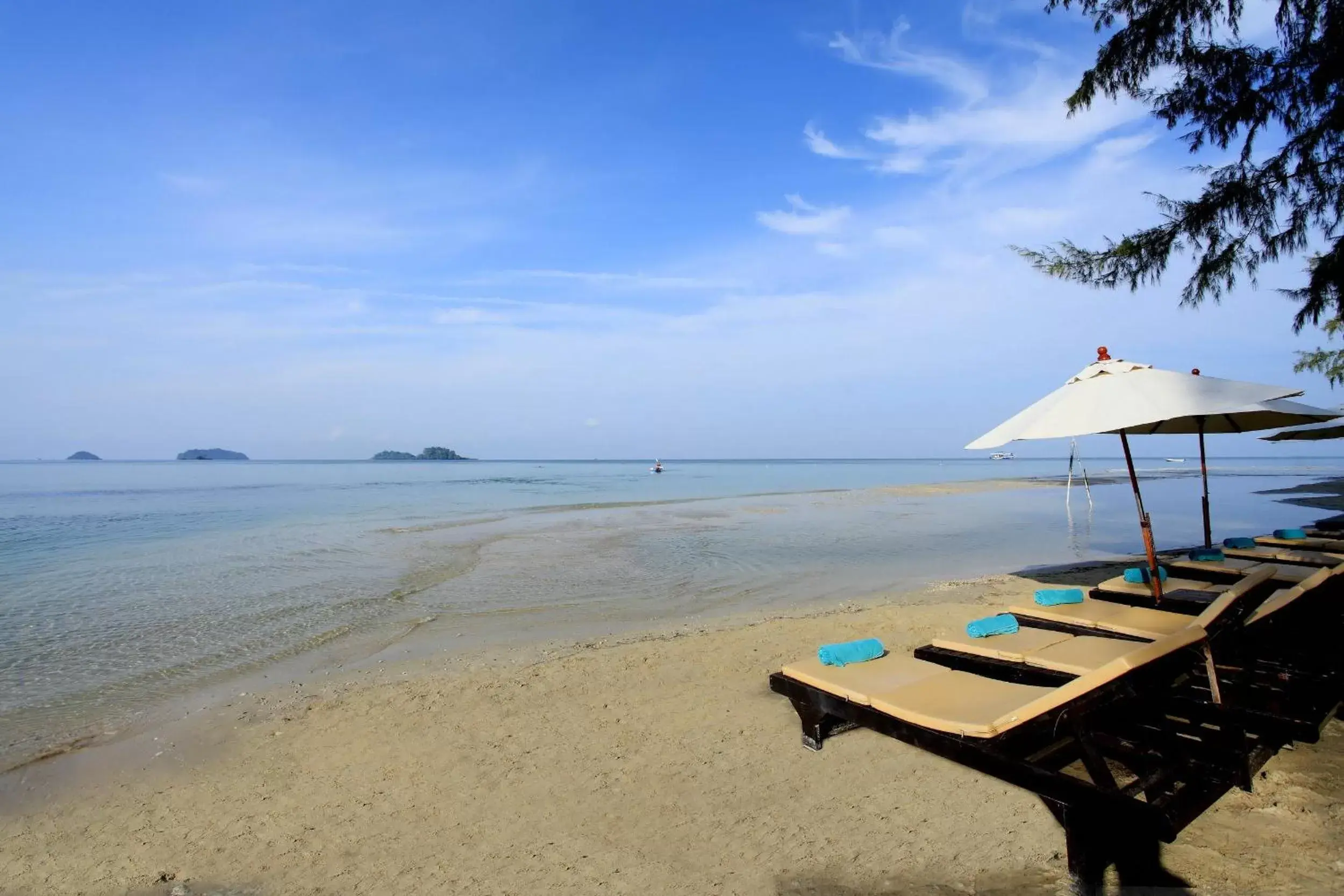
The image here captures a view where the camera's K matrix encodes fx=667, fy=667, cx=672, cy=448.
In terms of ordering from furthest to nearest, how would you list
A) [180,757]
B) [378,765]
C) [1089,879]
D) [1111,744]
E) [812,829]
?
[180,757] < [378,765] < [812,829] < [1111,744] < [1089,879]

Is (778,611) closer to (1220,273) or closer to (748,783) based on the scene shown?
(748,783)

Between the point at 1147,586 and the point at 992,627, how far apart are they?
88.9 inches

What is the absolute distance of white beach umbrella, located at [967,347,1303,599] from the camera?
4.84 metres

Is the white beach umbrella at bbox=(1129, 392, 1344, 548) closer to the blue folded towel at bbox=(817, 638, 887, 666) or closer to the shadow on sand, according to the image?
the blue folded towel at bbox=(817, 638, 887, 666)

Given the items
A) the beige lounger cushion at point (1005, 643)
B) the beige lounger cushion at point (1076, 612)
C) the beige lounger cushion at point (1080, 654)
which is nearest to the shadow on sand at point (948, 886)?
the beige lounger cushion at point (1080, 654)

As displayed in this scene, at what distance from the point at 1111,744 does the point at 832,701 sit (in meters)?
1.28

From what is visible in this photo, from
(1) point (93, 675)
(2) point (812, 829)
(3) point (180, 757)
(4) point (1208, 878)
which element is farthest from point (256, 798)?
(4) point (1208, 878)

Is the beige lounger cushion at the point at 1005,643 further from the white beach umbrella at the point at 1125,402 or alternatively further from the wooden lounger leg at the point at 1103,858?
the white beach umbrella at the point at 1125,402

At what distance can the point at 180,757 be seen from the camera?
476 centimetres

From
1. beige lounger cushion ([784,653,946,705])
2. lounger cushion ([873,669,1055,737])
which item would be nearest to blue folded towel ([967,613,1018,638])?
beige lounger cushion ([784,653,946,705])

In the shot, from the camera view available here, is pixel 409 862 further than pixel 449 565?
No

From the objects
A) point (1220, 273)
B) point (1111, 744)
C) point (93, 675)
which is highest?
point (1220, 273)

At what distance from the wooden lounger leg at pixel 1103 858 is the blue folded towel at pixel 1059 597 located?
2.39m

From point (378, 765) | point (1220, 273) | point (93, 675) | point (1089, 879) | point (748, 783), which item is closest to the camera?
point (1089, 879)
